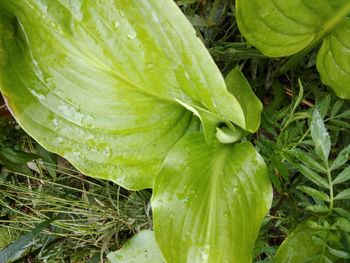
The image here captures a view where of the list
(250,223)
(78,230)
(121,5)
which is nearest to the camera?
(121,5)

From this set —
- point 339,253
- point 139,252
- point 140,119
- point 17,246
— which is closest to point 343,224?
point 339,253

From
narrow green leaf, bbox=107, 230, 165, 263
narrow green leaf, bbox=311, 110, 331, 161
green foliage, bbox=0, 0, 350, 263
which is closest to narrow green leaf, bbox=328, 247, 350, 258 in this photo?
green foliage, bbox=0, 0, 350, 263

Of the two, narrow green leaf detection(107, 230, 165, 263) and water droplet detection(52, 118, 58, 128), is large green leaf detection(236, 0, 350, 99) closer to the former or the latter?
water droplet detection(52, 118, 58, 128)

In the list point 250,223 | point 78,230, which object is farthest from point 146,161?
point 78,230

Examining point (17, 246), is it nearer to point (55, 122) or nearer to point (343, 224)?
point (55, 122)

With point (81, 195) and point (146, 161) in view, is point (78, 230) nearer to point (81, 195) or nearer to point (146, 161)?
point (81, 195)
